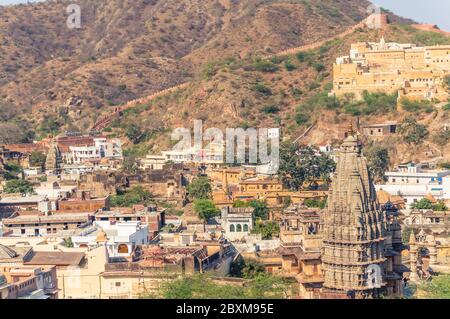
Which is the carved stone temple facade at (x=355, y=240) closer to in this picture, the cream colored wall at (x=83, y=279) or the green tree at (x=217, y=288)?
the green tree at (x=217, y=288)

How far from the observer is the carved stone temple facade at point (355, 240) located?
1816 centimetres

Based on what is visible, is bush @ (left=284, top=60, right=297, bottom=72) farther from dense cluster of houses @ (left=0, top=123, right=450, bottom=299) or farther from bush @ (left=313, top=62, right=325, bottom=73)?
dense cluster of houses @ (left=0, top=123, right=450, bottom=299)

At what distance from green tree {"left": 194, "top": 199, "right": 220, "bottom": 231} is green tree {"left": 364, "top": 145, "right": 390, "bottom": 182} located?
7.63 metres

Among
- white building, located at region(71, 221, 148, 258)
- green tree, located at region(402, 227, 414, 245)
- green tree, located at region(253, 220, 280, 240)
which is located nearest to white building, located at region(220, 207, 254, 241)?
green tree, located at region(253, 220, 280, 240)

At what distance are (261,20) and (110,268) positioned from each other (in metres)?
54.7

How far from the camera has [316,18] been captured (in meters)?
75.2

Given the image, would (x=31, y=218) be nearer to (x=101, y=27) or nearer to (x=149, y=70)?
(x=149, y=70)

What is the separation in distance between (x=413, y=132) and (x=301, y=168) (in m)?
7.75

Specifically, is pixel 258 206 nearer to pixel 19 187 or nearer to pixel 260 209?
pixel 260 209

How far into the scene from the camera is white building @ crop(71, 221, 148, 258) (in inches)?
908

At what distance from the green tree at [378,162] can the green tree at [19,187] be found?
1357 cm

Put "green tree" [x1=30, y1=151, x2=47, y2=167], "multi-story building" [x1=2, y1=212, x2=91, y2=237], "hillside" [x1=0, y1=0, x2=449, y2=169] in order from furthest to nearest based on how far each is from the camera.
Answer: "hillside" [x1=0, y1=0, x2=449, y2=169] → "green tree" [x1=30, y1=151, x2=47, y2=167] → "multi-story building" [x1=2, y1=212, x2=91, y2=237]

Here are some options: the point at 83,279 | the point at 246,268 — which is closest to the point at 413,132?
the point at 246,268

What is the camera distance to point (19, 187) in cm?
4031
